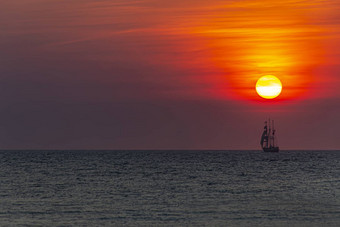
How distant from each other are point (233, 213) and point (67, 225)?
13.5 m

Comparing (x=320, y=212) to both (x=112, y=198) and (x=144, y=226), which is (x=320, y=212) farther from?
(x=112, y=198)

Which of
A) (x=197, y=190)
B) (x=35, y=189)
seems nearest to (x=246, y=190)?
(x=197, y=190)

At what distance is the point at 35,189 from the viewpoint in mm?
76625

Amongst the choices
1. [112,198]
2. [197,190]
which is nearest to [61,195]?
[112,198]

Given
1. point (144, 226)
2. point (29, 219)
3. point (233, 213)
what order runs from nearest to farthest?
point (144, 226) → point (29, 219) → point (233, 213)

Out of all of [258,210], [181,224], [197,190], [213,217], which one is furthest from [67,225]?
[197,190]

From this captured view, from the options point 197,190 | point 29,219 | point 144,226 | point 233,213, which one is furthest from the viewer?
point 197,190

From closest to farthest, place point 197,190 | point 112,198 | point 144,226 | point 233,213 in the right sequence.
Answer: point 144,226
point 233,213
point 112,198
point 197,190

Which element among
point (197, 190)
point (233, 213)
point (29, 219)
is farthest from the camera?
point (197, 190)

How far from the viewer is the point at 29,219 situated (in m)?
47.6

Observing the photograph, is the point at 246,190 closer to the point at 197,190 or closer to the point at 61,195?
the point at 197,190

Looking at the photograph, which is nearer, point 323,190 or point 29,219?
point 29,219

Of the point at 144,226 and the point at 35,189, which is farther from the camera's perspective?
the point at 35,189

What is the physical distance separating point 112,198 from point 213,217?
18147 millimetres
